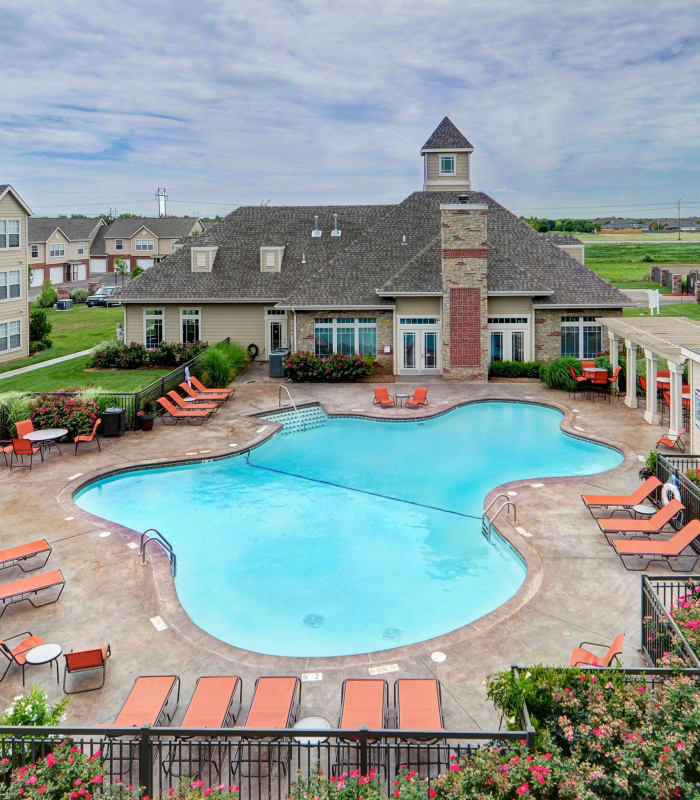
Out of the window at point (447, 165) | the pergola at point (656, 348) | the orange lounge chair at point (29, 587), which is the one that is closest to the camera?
the orange lounge chair at point (29, 587)

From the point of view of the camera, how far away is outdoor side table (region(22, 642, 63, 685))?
27.7 ft

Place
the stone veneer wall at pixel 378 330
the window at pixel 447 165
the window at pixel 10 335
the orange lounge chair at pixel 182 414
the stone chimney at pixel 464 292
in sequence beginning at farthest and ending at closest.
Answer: the window at pixel 447 165
the window at pixel 10 335
the stone veneer wall at pixel 378 330
the stone chimney at pixel 464 292
the orange lounge chair at pixel 182 414

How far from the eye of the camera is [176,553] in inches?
514

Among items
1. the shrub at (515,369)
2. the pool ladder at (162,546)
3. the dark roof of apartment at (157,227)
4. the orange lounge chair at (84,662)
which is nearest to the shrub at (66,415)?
the pool ladder at (162,546)

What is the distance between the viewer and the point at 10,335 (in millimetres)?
33469

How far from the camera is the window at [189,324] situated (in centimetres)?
3172

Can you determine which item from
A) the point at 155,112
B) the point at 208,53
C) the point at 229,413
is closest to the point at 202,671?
the point at 229,413

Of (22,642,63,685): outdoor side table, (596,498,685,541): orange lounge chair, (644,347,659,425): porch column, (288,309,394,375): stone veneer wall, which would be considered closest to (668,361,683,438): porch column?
(644,347,659,425): porch column

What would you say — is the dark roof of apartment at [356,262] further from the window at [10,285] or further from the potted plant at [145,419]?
the potted plant at [145,419]

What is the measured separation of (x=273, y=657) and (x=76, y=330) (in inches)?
1555

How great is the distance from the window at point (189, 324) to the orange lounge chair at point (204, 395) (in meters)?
8.43

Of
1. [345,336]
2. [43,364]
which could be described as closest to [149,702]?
[345,336]

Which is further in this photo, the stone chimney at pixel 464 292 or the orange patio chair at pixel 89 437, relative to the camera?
the stone chimney at pixel 464 292

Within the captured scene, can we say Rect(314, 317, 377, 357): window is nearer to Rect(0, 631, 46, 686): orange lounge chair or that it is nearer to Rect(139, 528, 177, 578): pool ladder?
Rect(139, 528, 177, 578): pool ladder
